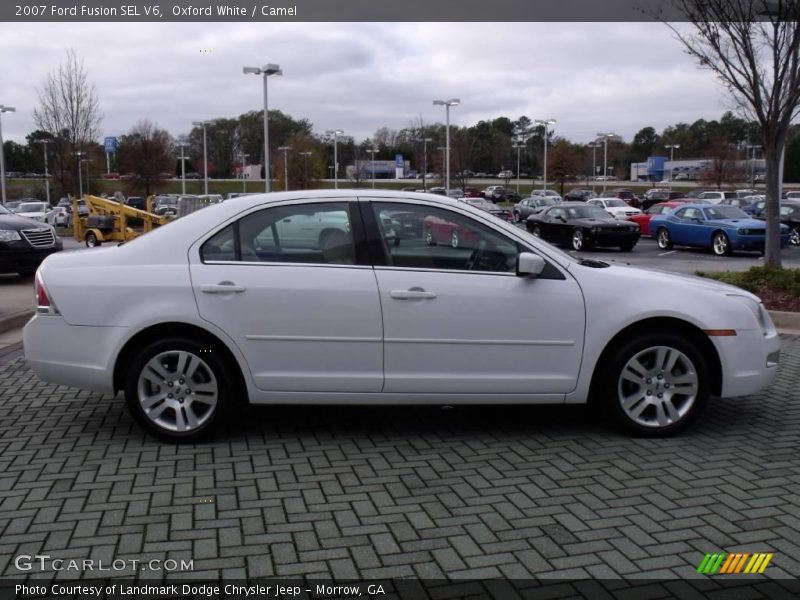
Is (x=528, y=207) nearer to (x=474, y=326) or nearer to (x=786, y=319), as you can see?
(x=786, y=319)

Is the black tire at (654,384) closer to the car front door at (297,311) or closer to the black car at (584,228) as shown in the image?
the car front door at (297,311)

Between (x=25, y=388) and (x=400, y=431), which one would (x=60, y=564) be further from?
(x=25, y=388)

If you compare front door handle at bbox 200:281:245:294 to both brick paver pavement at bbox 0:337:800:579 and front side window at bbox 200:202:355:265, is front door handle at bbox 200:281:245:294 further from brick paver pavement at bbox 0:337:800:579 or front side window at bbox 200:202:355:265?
brick paver pavement at bbox 0:337:800:579

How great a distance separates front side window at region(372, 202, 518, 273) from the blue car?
18.9 metres

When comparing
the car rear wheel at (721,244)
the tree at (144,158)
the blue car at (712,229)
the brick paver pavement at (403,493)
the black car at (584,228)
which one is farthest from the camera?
the tree at (144,158)

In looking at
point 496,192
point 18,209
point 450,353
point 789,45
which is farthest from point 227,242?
point 496,192

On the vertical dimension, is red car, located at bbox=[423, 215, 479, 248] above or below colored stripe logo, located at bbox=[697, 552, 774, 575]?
above

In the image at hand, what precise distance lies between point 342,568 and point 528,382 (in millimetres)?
2161

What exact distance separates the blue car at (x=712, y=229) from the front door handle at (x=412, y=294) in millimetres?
19291

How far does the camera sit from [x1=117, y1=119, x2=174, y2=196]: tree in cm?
5362
